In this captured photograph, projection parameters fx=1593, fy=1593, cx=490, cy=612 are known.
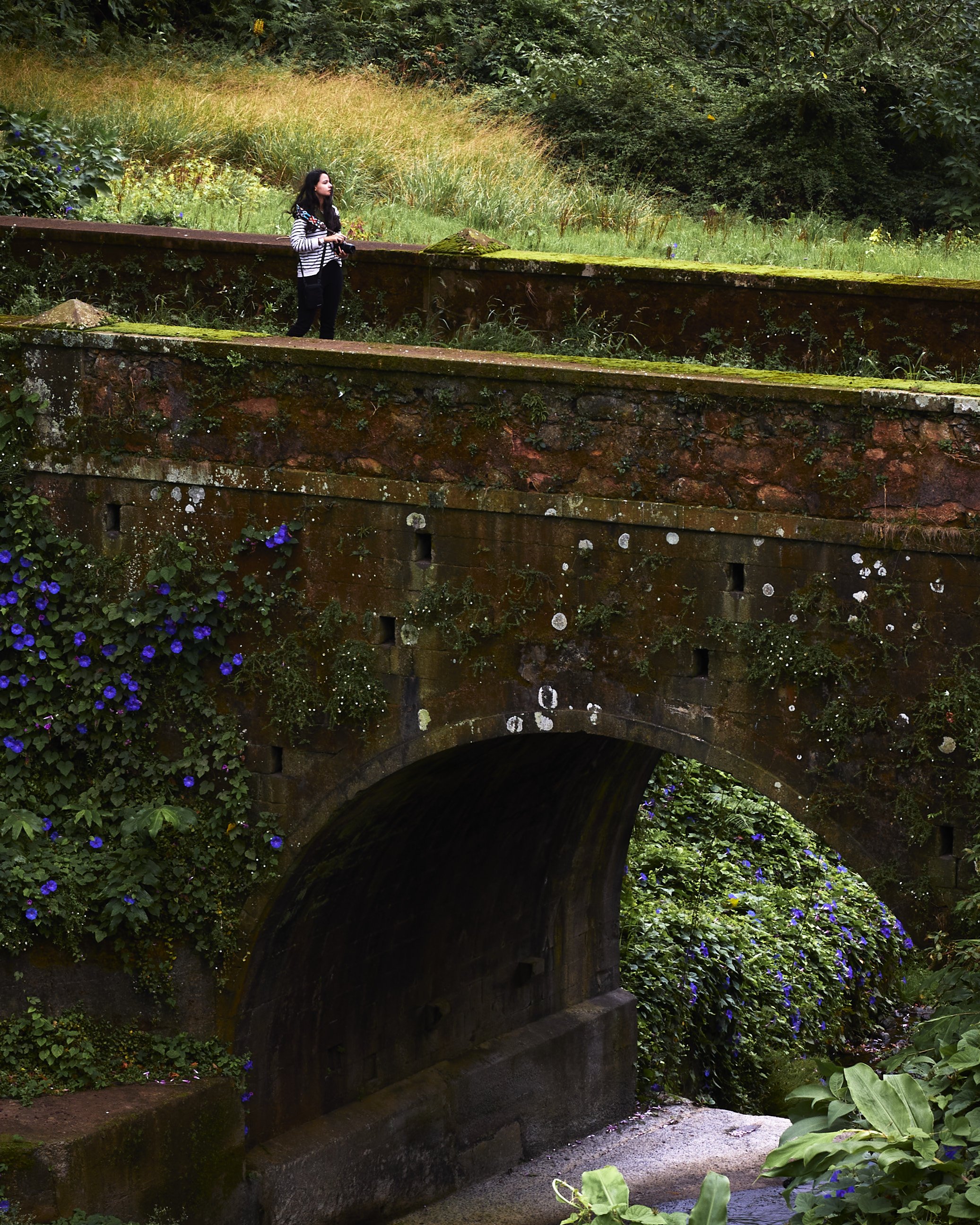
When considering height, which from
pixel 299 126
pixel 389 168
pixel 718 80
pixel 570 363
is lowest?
pixel 570 363

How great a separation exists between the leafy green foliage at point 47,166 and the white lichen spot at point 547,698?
7.95 meters

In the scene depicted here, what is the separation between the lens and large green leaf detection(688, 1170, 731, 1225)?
5.24 m

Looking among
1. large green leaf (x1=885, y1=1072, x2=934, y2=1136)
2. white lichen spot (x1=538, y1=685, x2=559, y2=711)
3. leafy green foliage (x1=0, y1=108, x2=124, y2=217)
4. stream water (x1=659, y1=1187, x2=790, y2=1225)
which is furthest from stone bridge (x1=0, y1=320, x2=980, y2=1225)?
leafy green foliage (x1=0, y1=108, x2=124, y2=217)

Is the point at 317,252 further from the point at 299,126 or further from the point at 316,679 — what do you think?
the point at 299,126

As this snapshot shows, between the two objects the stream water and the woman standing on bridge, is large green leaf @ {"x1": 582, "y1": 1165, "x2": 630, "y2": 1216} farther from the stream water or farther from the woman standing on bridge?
the stream water

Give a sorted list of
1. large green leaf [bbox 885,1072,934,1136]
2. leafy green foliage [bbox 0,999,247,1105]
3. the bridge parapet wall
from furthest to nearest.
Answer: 1. the bridge parapet wall
2. leafy green foliage [bbox 0,999,247,1105]
3. large green leaf [bbox 885,1072,934,1136]

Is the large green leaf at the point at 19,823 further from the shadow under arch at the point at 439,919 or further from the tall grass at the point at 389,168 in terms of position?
the tall grass at the point at 389,168

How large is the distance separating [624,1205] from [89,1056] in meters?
4.10

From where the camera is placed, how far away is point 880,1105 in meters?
5.58

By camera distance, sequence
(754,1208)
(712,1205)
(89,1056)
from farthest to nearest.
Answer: (754,1208)
(89,1056)
(712,1205)

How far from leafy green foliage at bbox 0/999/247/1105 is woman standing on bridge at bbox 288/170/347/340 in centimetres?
402

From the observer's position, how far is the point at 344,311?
10.8 m

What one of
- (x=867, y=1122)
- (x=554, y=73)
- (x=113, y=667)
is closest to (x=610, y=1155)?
(x=113, y=667)

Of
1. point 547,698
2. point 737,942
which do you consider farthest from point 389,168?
point 547,698
